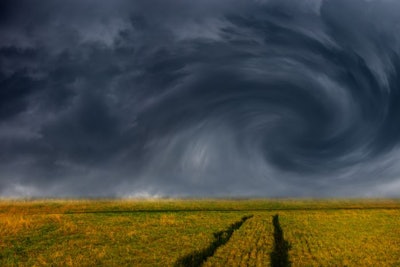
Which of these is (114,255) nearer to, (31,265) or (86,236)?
(31,265)

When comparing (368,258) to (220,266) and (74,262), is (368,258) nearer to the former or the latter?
(220,266)

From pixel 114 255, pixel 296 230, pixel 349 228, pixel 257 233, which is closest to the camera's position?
pixel 114 255

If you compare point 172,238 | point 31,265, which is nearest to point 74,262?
point 31,265

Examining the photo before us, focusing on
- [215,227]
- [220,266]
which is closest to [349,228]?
[215,227]

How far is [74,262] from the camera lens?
1006 inches

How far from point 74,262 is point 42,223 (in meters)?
20.5

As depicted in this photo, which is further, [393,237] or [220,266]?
[393,237]

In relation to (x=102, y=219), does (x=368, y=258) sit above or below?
below

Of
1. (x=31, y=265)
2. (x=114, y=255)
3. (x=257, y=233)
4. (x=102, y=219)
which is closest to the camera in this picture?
(x=31, y=265)

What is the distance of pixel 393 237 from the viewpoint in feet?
126

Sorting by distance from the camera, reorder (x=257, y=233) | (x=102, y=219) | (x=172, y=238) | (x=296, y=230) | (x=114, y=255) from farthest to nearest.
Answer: (x=102, y=219)
(x=296, y=230)
(x=257, y=233)
(x=172, y=238)
(x=114, y=255)

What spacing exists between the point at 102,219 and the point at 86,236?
13021mm

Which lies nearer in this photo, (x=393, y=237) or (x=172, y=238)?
(x=172, y=238)

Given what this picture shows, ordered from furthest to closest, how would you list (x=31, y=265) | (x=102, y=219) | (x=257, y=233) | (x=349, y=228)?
1. (x=102, y=219)
2. (x=349, y=228)
3. (x=257, y=233)
4. (x=31, y=265)
